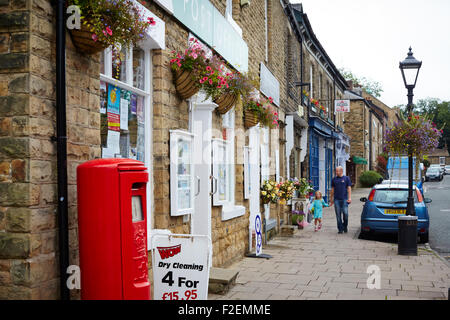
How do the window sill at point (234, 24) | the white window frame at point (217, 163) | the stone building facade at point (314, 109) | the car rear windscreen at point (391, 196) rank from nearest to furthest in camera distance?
1. the white window frame at point (217, 163)
2. the window sill at point (234, 24)
3. the car rear windscreen at point (391, 196)
4. the stone building facade at point (314, 109)

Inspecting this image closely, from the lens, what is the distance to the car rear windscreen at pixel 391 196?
11680 millimetres

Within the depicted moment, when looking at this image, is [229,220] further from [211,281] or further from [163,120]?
[163,120]

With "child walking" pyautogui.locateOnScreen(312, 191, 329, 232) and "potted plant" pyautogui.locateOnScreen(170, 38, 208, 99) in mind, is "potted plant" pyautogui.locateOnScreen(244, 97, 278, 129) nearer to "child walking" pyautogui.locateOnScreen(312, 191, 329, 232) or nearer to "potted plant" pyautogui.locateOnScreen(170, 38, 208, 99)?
"potted plant" pyautogui.locateOnScreen(170, 38, 208, 99)

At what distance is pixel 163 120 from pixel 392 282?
13.5 feet

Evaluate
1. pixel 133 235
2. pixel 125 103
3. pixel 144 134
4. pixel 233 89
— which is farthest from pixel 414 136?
pixel 133 235

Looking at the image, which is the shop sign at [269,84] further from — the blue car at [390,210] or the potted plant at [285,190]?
the blue car at [390,210]

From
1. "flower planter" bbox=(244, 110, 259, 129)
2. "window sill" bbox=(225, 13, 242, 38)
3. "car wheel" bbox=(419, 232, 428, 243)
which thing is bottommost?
"car wheel" bbox=(419, 232, 428, 243)

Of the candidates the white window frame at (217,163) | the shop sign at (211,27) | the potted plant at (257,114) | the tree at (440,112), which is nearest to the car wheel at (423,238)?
the potted plant at (257,114)

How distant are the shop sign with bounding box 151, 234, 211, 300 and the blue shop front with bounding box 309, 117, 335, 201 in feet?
51.7

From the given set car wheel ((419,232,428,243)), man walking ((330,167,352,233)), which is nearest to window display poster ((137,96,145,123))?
car wheel ((419,232,428,243))

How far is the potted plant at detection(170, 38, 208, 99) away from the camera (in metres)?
6.16

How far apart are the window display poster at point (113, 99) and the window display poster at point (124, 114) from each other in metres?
0.07

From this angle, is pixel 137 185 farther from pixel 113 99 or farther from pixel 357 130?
pixel 357 130

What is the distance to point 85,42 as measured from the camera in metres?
3.99
